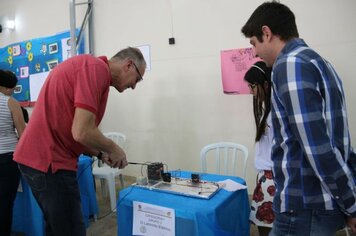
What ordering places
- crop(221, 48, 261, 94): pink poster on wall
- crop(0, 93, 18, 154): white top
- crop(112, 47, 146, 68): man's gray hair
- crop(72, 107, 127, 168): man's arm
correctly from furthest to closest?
crop(221, 48, 261, 94): pink poster on wall, crop(0, 93, 18, 154): white top, crop(112, 47, 146, 68): man's gray hair, crop(72, 107, 127, 168): man's arm

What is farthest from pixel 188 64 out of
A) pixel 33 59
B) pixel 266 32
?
pixel 33 59

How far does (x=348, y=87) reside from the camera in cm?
239

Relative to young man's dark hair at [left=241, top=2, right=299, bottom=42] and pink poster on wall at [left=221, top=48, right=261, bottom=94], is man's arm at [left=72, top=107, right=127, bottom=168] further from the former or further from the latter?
pink poster on wall at [left=221, top=48, right=261, bottom=94]

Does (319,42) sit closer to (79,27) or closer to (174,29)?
(174,29)

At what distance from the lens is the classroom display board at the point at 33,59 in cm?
409

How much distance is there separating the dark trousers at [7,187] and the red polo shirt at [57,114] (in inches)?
29.9

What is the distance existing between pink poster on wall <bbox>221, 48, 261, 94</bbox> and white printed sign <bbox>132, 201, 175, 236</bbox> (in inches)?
68.7

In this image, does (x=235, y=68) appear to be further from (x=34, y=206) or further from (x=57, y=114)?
(x=34, y=206)

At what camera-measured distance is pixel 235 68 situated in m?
2.81

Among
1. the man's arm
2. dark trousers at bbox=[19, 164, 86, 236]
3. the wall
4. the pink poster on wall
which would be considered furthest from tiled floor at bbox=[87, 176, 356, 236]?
the man's arm

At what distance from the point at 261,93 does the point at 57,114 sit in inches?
46.2

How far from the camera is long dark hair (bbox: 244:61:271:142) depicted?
5.56 feet

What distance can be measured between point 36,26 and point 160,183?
3.89m

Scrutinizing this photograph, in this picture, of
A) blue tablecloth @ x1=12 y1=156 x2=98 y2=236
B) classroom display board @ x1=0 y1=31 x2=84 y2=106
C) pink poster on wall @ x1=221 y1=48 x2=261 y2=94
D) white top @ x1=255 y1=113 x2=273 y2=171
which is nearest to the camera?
white top @ x1=255 y1=113 x2=273 y2=171
